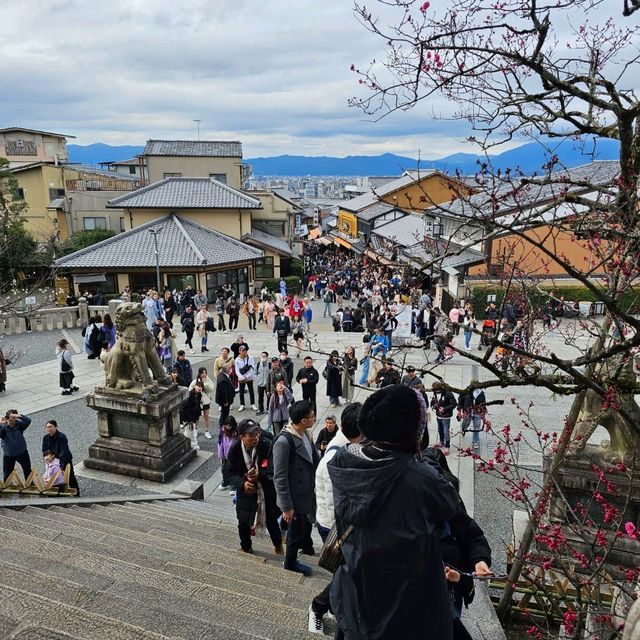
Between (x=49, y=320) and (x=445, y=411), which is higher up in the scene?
(x=49, y=320)

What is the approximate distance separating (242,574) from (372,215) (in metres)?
41.3

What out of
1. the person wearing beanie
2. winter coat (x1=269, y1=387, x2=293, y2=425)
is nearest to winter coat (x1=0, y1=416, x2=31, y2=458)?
winter coat (x1=269, y1=387, x2=293, y2=425)

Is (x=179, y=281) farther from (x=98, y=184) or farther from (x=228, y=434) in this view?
(x=228, y=434)

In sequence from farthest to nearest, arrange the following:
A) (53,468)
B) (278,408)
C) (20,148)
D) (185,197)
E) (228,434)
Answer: (20,148), (185,197), (278,408), (53,468), (228,434)

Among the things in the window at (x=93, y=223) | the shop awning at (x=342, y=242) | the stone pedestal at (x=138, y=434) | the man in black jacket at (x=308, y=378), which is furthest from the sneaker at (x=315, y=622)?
the shop awning at (x=342, y=242)

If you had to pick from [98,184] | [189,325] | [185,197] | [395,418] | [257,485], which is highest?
[98,184]

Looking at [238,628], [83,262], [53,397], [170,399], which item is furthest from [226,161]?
[238,628]

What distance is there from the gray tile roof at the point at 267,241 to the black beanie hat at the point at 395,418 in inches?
1243

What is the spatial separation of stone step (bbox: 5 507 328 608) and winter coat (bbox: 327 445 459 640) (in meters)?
2.30

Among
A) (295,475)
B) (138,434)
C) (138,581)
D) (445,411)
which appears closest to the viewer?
(138,581)

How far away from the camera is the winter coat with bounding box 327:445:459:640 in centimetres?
242

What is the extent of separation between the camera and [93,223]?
1526 inches

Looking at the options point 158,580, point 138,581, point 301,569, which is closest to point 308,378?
point 301,569

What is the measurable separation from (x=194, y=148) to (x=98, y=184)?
25.8 ft
